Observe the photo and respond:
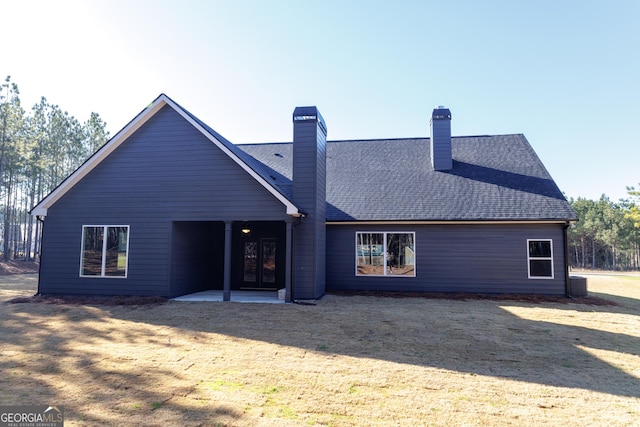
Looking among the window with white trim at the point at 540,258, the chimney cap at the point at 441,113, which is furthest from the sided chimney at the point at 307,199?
the window with white trim at the point at 540,258

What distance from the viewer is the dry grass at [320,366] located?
373 centimetres

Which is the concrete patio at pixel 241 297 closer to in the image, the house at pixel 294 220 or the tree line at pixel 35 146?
the house at pixel 294 220

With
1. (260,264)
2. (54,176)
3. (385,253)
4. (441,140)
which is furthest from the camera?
(54,176)

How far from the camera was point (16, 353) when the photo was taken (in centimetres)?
569

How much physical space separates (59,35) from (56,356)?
913 centimetres

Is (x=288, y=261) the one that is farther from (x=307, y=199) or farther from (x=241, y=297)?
(x=241, y=297)

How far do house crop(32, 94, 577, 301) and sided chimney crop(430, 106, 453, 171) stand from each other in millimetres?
43

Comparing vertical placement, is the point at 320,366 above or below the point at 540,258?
below

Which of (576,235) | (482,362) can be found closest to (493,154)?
(482,362)

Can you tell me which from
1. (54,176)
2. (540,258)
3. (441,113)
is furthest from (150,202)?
(54,176)

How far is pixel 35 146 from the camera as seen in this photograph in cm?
2584

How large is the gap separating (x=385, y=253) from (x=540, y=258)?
17.4 feet

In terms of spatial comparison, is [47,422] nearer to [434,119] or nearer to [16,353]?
[16,353]

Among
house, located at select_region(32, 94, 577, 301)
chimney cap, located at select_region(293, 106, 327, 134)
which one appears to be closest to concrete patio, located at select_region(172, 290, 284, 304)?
house, located at select_region(32, 94, 577, 301)
